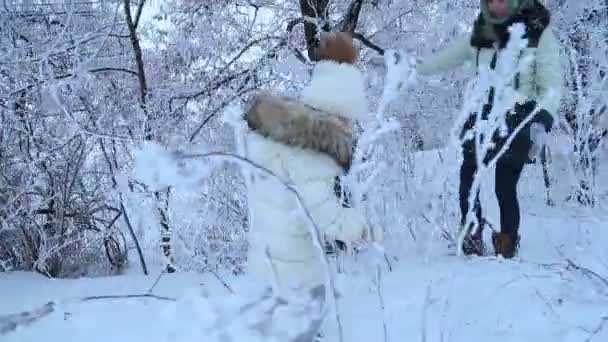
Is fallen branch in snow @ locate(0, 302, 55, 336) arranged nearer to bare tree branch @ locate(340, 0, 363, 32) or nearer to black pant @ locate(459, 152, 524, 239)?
black pant @ locate(459, 152, 524, 239)

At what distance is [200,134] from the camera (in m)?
6.96

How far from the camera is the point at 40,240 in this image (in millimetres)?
4789

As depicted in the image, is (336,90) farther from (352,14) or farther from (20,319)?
(352,14)

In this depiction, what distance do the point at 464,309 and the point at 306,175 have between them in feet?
2.26

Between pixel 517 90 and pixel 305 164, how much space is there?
142 cm

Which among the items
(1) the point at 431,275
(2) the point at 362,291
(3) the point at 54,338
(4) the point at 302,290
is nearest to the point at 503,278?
(1) the point at 431,275

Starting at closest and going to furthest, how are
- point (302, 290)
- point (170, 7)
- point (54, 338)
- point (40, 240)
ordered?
point (302, 290) → point (54, 338) → point (40, 240) → point (170, 7)


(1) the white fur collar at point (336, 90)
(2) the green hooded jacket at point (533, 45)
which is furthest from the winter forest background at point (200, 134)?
(2) the green hooded jacket at point (533, 45)

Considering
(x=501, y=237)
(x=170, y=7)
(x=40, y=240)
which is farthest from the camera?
(x=170, y=7)

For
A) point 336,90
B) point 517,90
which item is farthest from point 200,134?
point 336,90

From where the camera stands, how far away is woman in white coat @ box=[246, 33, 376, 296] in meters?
2.26

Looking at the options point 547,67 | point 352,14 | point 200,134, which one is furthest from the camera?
point 352,14

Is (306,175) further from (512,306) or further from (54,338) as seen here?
(54,338)

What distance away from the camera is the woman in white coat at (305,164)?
2264mm
